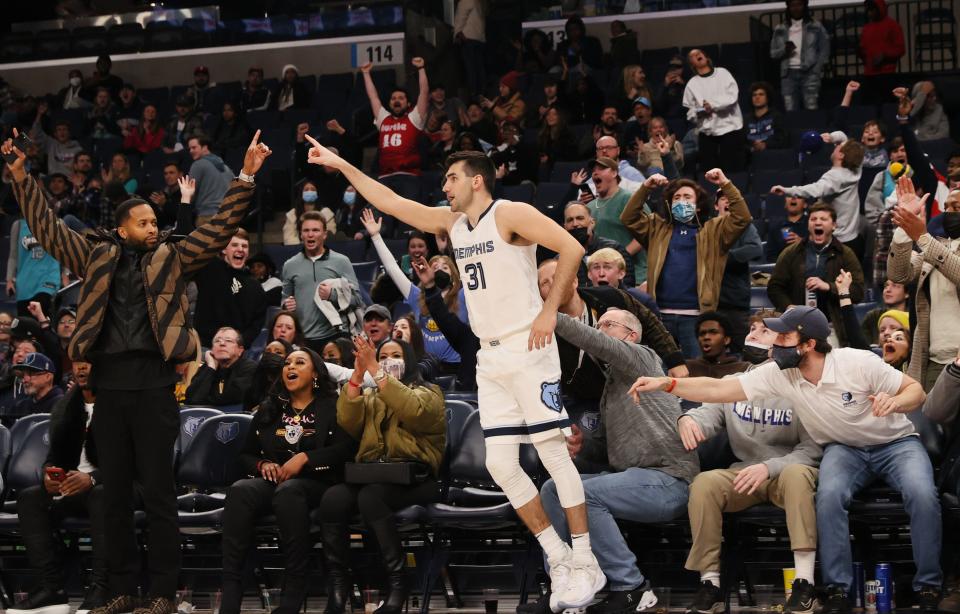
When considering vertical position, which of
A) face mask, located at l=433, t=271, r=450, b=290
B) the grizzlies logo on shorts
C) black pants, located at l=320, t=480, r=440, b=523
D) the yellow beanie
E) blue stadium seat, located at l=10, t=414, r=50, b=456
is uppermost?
face mask, located at l=433, t=271, r=450, b=290

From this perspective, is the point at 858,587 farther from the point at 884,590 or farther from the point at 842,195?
the point at 842,195

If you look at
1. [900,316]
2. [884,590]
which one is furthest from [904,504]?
[900,316]

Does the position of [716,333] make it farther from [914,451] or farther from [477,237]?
[477,237]

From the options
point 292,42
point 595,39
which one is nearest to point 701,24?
point 595,39

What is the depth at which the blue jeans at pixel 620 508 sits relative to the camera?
575 cm

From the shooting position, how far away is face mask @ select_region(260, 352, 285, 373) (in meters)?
7.03

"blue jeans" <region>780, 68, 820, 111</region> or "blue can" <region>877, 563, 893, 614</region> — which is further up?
"blue jeans" <region>780, 68, 820, 111</region>

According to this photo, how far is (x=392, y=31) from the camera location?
16.1 m

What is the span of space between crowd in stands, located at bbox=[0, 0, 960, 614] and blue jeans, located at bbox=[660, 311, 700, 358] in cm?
2

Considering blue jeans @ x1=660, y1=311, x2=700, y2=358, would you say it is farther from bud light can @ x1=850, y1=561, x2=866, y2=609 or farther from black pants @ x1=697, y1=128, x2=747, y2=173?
black pants @ x1=697, y1=128, x2=747, y2=173

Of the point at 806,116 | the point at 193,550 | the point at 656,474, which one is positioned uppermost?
the point at 806,116

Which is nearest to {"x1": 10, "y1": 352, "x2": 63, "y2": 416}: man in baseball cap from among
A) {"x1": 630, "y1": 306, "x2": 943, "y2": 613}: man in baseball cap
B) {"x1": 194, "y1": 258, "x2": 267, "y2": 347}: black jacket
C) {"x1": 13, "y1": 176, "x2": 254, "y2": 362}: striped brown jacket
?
{"x1": 194, "y1": 258, "x2": 267, "y2": 347}: black jacket

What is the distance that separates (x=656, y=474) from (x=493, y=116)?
6867mm

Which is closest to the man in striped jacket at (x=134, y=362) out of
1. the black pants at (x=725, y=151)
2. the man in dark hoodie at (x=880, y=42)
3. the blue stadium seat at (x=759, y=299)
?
the blue stadium seat at (x=759, y=299)
